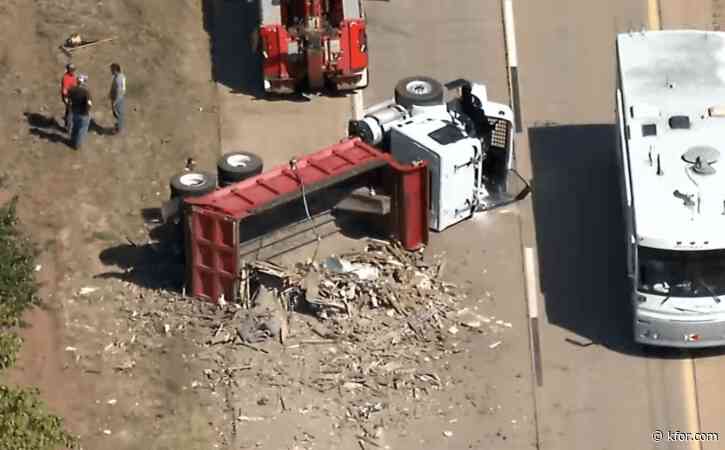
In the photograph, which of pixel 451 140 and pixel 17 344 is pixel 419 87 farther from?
pixel 17 344

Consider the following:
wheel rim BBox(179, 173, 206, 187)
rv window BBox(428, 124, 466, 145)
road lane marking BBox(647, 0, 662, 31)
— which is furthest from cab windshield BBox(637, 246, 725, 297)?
road lane marking BBox(647, 0, 662, 31)

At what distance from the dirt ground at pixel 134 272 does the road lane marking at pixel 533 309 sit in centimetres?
30

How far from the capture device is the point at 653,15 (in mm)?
40438

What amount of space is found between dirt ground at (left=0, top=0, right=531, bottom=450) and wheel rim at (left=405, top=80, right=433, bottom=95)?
2528 mm

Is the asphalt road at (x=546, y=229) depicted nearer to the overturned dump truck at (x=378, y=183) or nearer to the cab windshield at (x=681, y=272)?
the overturned dump truck at (x=378, y=183)

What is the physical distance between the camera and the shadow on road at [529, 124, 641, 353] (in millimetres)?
33656

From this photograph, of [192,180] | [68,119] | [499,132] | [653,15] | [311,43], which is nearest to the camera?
[192,180]

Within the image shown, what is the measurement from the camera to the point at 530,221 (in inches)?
1401

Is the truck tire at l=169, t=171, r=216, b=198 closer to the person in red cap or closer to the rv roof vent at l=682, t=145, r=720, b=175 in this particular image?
the person in red cap

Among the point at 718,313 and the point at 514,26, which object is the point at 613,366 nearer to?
the point at 718,313

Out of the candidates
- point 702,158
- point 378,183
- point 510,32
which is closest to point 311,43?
point 378,183

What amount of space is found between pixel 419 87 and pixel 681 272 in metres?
6.59

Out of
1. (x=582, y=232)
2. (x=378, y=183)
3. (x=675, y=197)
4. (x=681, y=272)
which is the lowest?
(x=582, y=232)

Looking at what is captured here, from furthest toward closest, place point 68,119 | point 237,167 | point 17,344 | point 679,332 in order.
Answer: point 68,119 → point 237,167 → point 679,332 → point 17,344
